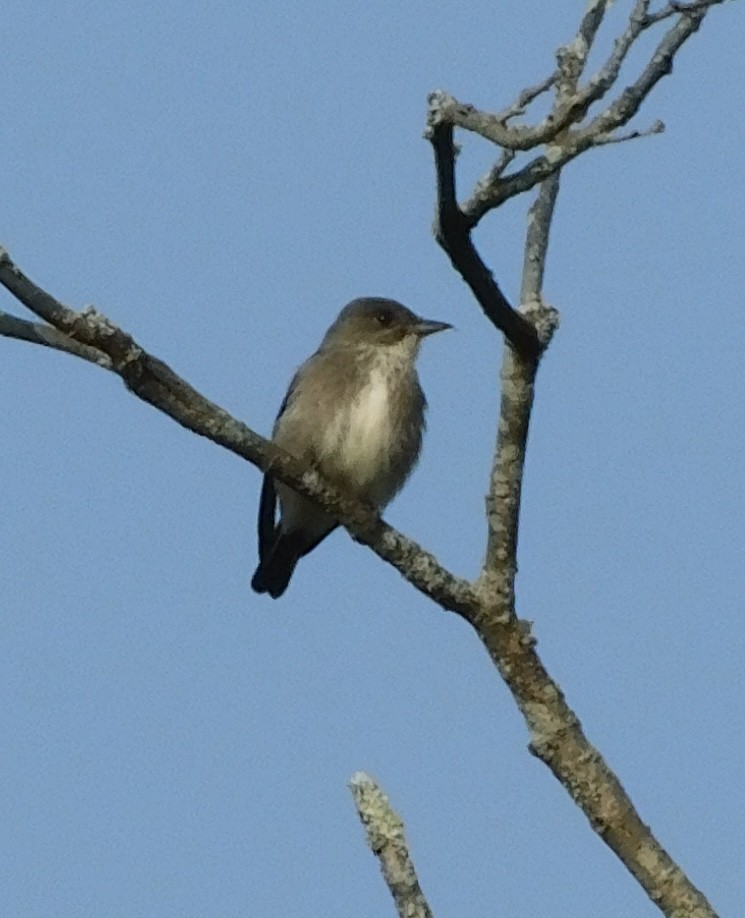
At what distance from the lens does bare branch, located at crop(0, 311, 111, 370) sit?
5.28 m

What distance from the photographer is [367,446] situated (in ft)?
26.7

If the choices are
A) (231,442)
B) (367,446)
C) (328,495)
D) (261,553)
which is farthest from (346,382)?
(231,442)

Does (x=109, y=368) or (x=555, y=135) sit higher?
(x=109, y=368)

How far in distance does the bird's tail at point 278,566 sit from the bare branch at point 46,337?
4.02 metres

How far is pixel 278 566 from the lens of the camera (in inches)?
370

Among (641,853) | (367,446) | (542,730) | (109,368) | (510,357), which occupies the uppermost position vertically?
(367,446)

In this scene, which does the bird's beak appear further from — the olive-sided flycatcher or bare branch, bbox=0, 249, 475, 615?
bare branch, bbox=0, 249, 475, 615

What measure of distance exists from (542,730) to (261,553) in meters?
4.46

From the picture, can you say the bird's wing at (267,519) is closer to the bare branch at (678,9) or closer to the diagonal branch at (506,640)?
the diagonal branch at (506,640)

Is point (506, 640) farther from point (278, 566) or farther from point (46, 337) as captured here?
point (278, 566)

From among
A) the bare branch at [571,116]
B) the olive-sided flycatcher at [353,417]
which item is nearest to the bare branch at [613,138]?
the bare branch at [571,116]

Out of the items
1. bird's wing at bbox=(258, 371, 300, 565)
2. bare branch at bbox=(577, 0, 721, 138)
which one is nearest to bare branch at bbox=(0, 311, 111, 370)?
Answer: bare branch at bbox=(577, 0, 721, 138)

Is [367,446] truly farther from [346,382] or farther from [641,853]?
[641,853]

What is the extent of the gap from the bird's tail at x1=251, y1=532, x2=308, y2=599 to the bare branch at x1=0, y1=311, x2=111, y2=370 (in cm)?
402
